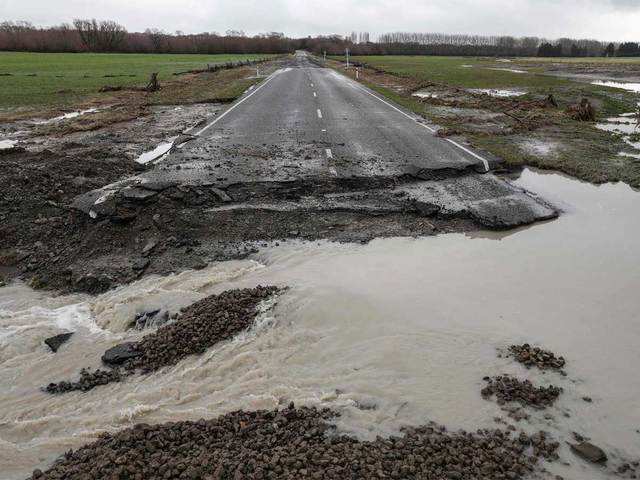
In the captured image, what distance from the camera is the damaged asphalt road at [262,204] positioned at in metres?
7.62

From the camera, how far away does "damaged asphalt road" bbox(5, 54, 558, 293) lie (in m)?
7.62

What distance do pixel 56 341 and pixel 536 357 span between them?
18.3 ft

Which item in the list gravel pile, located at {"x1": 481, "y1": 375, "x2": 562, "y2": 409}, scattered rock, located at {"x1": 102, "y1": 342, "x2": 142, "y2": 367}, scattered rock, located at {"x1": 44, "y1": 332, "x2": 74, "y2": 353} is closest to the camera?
gravel pile, located at {"x1": 481, "y1": 375, "x2": 562, "y2": 409}

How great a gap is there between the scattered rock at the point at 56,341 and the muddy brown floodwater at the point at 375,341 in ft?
0.23

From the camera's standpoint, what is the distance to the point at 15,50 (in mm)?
88812

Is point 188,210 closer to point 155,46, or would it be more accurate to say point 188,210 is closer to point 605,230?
point 605,230

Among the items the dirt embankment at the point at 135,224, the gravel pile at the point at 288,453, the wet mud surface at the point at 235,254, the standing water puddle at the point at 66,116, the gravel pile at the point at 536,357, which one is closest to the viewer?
the gravel pile at the point at 288,453

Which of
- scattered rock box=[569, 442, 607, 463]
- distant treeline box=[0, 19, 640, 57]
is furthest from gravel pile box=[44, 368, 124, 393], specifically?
distant treeline box=[0, 19, 640, 57]

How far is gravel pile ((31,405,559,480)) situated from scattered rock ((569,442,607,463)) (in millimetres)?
182

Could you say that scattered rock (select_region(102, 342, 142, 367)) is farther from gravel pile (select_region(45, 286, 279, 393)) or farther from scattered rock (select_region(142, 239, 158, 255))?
scattered rock (select_region(142, 239, 158, 255))

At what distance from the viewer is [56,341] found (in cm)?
569

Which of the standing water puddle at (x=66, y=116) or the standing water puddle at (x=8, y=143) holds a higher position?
the standing water puddle at (x=66, y=116)

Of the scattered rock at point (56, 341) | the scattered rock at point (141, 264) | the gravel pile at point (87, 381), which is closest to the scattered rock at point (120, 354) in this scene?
the gravel pile at point (87, 381)

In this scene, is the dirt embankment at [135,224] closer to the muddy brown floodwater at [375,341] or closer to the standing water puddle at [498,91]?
the muddy brown floodwater at [375,341]
